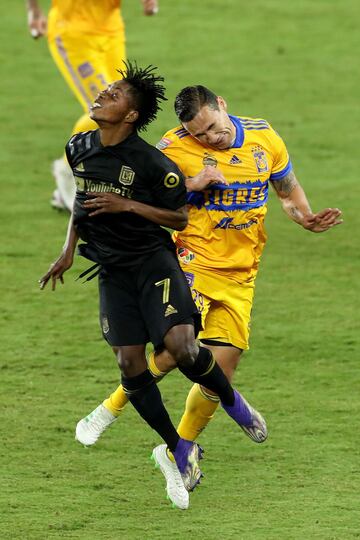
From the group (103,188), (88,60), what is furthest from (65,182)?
(103,188)

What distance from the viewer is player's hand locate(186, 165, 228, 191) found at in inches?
330

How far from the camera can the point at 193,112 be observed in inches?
335

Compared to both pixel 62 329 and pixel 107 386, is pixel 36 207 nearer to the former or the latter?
pixel 62 329

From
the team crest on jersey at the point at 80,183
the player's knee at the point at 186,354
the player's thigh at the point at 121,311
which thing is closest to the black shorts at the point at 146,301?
the player's thigh at the point at 121,311

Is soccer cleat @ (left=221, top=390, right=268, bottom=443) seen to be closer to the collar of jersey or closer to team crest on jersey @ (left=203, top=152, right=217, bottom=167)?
team crest on jersey @ (left=203, top=152, right=217, bottom=167)

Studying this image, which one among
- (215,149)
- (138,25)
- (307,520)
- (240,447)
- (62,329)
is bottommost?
(138,25)

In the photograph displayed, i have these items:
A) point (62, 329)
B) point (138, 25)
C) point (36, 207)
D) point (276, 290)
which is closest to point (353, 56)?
point (138, 25)

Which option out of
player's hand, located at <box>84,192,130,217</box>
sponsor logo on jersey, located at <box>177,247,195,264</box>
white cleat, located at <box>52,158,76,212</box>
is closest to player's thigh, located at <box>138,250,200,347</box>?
player's hand, located at <box>84,192,130,217</box>

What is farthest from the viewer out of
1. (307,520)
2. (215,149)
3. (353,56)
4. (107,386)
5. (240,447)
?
(353,56)

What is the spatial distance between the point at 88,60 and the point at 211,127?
221 inches

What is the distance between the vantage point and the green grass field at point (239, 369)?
325 inches

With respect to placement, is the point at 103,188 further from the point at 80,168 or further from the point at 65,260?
the point at 65,260

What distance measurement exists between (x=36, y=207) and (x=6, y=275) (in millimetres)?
2217

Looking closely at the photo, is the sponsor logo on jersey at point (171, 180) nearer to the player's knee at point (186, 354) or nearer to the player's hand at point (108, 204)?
the player's hand at point (108, 204)
